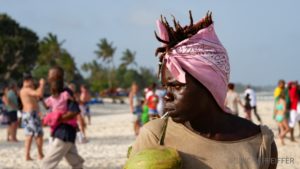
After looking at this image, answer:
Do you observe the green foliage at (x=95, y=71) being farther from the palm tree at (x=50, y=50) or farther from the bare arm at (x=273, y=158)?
the bare arm at (x=273, y=158)

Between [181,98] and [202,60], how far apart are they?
19 cm

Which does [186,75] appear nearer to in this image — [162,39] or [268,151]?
[162,39]

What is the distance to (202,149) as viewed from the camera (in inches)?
83.7

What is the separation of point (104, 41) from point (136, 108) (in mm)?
81634

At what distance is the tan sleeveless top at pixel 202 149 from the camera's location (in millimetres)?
2098

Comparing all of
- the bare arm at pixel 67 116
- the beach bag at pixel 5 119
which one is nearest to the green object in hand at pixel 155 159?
the bare arm at pixel 67 116

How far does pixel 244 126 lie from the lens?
230 cm

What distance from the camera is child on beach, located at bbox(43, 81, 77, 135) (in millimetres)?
6953

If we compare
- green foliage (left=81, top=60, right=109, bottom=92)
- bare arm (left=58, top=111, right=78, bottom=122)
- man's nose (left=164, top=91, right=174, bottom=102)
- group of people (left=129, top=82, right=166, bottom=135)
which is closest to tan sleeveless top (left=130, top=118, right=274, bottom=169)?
man's nose (left=164, top=91, right=174, bottom=102)

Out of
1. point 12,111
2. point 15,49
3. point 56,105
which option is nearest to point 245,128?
point 56,105

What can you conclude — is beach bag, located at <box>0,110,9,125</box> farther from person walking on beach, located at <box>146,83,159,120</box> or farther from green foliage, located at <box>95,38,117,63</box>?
green foliage, located at <box>95,38,117,63</box>

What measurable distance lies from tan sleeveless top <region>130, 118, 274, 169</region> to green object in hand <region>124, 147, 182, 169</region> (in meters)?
0.10

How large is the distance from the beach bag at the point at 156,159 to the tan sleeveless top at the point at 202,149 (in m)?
0.09

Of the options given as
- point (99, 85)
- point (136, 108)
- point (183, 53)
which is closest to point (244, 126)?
point (183, 53)
